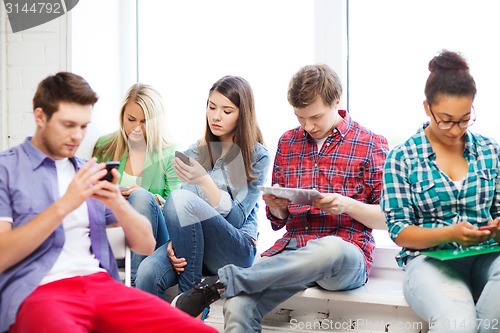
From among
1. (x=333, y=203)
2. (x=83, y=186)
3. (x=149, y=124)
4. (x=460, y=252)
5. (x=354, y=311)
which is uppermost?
(x=149, y=124)

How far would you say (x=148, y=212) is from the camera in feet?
8.61

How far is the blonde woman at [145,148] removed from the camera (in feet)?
9.38

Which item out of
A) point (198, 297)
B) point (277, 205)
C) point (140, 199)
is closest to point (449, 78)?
point (277, 205)

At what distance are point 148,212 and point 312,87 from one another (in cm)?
83

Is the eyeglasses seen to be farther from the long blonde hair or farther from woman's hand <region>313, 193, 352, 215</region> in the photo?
the long blonde hair

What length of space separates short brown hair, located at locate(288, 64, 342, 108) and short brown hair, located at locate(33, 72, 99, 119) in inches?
34.5

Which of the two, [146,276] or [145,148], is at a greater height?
[145,148]

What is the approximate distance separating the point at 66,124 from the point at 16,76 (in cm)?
155

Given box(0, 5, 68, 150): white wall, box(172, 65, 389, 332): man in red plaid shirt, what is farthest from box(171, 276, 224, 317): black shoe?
box(0, 5, 68, 150): white wall

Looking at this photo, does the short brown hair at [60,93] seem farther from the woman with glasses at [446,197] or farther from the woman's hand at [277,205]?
the woman with glasses at [446,197]

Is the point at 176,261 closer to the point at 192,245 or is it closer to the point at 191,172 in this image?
the point at 192,245

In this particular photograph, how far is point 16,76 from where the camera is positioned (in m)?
3.12

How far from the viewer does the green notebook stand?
1989 millimetres

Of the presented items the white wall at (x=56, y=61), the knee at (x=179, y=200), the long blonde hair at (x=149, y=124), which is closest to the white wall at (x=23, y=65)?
the white wall at (x=56, y=61)
